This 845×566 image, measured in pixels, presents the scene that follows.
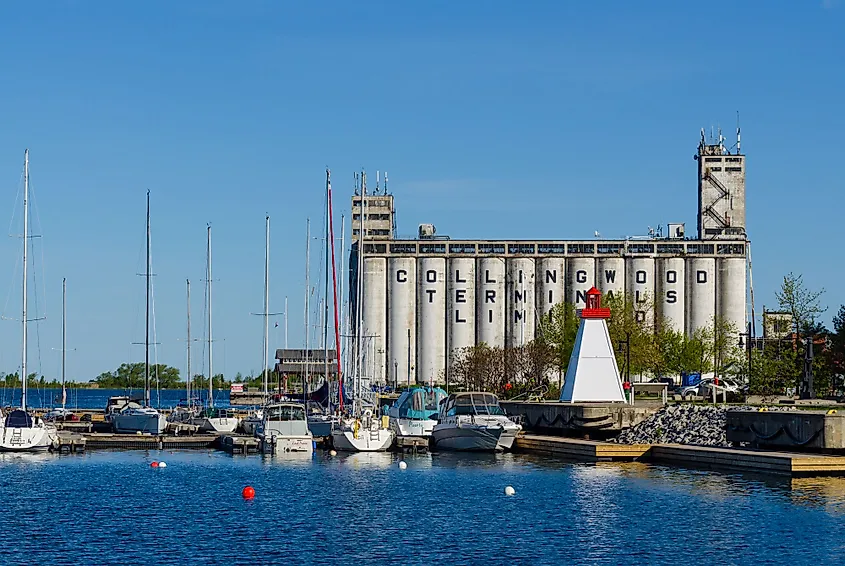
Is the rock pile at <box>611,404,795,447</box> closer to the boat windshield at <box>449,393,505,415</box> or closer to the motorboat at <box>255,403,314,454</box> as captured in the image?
the boat windshield at <box>449,393,505,415</box>

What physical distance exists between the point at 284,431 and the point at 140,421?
18.4 meters

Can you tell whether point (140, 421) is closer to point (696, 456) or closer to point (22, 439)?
point (22, 439)

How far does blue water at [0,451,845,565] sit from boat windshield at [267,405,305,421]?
36.6 feet

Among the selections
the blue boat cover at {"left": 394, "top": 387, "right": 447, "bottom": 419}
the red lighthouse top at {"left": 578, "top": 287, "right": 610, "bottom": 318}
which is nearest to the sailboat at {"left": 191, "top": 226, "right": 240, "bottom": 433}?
the blue boat cover at {"left": 394, "top": 387, "right": 447, "bottom": 419}

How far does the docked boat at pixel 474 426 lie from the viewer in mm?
75438

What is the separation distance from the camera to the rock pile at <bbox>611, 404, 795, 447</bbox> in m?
70.9

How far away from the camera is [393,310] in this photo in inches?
6841

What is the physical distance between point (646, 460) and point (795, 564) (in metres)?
28.3

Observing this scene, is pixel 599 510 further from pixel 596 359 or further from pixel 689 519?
pixel 596 359

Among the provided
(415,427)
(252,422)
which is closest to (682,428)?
(415,427)

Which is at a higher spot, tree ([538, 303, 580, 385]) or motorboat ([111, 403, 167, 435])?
tree ([538, 303, 580, 385])

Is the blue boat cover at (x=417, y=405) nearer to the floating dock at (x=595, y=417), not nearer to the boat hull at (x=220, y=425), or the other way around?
the floating dock at (x=595, y=417)

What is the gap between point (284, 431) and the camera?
7969cm

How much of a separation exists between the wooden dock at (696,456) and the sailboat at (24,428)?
89.8ft
